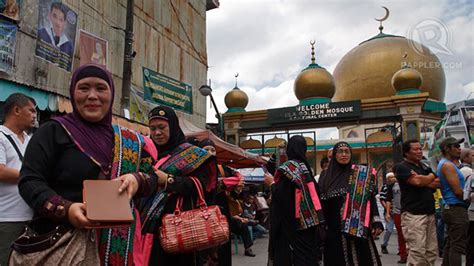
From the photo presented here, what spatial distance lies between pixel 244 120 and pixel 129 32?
9779 millimetres

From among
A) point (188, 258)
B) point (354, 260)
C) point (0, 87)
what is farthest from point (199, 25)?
point (188, 258)

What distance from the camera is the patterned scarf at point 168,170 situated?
2.80 m

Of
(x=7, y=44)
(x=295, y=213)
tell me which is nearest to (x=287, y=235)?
(x=295, y=213)

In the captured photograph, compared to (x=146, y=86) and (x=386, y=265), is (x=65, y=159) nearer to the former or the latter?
(x=386, y=265)

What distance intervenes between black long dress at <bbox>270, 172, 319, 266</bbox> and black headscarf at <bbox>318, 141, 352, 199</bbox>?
669 millimetres

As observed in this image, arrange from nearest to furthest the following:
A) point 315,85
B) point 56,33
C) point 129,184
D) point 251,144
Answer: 1. point 129,184
2. point 56,33
3. point 251,144
4. point 315,85

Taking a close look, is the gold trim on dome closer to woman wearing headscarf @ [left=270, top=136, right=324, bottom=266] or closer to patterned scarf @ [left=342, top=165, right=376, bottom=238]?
patterned scarf @ [left=342, top=165, right=376, bottom=238]

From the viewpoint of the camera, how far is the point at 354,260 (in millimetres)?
4500

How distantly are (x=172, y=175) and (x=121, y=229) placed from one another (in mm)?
989

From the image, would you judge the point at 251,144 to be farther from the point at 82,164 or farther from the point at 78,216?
the point at 78,216

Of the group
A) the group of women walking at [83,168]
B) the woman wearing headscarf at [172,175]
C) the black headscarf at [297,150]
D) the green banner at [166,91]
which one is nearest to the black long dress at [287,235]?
the black headscarf at [297,150]

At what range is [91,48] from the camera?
7754mm

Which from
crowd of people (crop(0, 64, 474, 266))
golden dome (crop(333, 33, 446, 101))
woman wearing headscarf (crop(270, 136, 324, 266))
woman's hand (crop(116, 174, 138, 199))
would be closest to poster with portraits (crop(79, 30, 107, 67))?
crowd of people (crop(0, 64, 474, 266))

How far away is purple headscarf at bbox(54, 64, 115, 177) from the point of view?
1632 millimetres
